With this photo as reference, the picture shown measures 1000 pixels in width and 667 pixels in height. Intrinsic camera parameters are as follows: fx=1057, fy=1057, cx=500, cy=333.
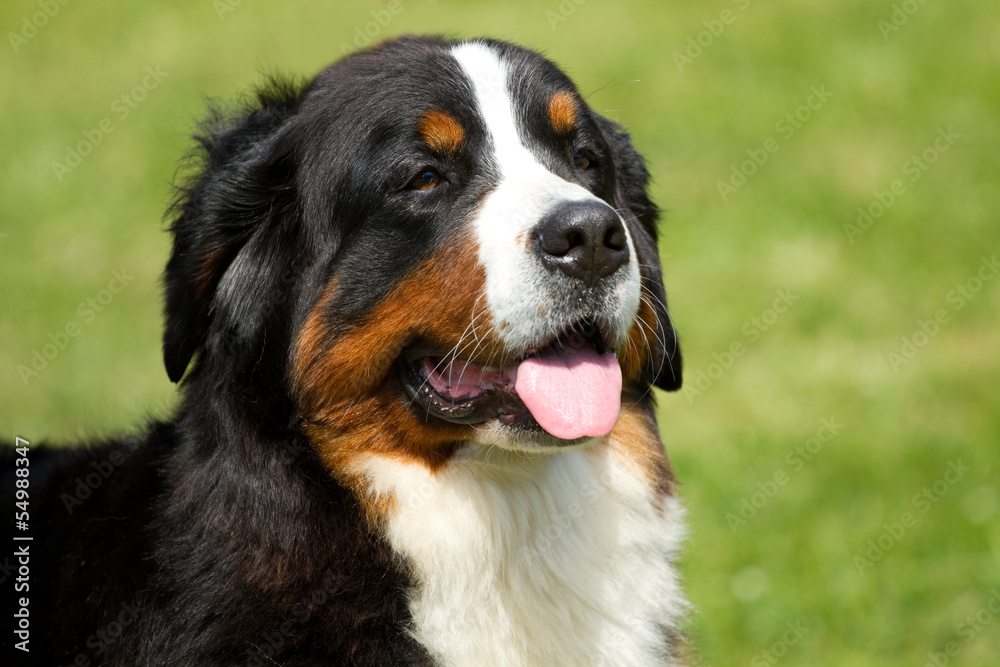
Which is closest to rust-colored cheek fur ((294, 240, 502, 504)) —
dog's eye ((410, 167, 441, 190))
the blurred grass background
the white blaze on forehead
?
the white blaze on forehead

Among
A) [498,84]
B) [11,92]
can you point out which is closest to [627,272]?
[498,84]

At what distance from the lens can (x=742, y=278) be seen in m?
9.18

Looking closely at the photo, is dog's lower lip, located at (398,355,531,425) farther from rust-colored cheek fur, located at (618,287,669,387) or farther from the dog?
rust-colored cheek fur, located at (618,287,669,387)

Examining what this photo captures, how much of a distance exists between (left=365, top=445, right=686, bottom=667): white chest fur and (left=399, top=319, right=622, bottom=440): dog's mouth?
20 centimetres

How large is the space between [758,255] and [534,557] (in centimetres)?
645

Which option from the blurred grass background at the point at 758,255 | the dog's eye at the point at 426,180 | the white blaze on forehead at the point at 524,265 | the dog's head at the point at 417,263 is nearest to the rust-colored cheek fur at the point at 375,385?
the dog's head at the point at 417,263

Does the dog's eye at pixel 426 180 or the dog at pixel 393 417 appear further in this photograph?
the dog's eye at pixel 426 180

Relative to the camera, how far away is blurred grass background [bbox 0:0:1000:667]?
573 centimetres

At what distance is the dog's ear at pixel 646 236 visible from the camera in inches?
161

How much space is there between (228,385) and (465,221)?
97cm

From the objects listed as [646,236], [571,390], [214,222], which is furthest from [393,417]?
[646,236]

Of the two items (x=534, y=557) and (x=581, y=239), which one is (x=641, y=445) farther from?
(x=581, y=239)

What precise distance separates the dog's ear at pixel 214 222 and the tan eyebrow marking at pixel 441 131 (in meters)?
0.54

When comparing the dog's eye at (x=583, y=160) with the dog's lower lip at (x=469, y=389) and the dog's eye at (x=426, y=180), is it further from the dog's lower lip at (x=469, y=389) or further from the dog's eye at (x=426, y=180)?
the dog's lower lip at (x=469, y=389)
